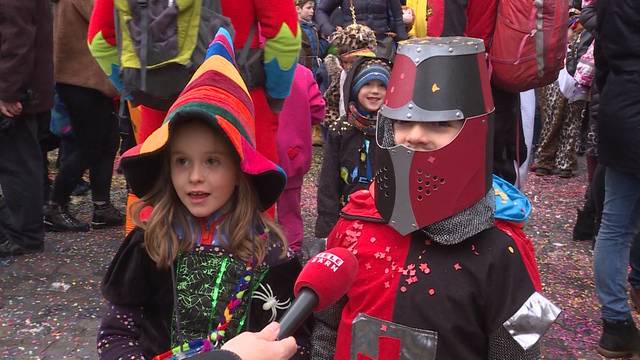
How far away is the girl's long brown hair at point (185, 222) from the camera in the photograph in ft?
6.58

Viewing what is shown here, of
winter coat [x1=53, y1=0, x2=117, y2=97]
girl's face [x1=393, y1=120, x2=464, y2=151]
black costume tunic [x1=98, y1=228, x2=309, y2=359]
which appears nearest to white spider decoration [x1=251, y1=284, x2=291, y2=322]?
black costume tunic [x1=98, y1=228, x2=309, y2=359]

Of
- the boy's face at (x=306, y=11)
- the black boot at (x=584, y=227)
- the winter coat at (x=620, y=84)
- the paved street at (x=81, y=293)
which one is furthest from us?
the boy's face at (x=306, y=11)

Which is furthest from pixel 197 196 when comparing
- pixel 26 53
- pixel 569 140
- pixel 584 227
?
pixel 569 140

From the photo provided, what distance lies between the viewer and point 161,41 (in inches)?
122

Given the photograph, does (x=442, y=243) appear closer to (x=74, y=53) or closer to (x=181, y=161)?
(x=181, y=161)

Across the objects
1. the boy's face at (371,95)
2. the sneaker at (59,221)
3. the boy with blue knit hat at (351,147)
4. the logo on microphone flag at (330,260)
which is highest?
the logo on microphone flag at (330,260)

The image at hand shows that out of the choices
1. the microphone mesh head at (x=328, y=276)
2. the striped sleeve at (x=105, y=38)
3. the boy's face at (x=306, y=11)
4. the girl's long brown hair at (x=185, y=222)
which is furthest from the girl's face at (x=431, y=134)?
the boy's face at (x=306, y=11)

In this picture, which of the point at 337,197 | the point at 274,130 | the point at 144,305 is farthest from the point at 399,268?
the point at 337,197

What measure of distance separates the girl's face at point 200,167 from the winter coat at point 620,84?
2283 millimetres

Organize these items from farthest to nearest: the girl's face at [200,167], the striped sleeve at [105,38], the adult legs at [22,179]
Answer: the adult legs at [22,179], the striped sleeve at [105,38], the girl's face at [200,167]

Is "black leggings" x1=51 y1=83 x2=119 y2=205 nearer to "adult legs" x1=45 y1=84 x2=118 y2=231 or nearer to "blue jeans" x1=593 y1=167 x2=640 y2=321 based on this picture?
"adult legs" x1=45 y1=84 x2=118 y2=231

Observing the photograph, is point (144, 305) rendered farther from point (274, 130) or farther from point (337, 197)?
point (337, 197)

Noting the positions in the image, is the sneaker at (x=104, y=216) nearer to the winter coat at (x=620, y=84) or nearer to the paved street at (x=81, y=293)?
the paved street at (x=81, y=293)

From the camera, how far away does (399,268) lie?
200 centimetres
